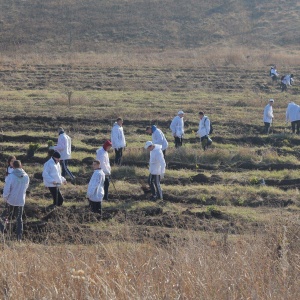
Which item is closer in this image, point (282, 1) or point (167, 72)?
point (167, 72)

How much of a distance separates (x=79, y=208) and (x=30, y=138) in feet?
27.0

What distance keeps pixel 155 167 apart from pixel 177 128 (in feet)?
17.8

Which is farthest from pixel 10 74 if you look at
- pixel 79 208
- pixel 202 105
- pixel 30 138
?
pixel 79 208

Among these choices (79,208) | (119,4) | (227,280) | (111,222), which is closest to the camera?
(227,280)

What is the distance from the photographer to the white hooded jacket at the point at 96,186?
13.2 metres

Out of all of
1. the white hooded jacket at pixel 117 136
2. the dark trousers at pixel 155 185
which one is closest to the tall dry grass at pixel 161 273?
the dark trousers at pixel 155 185

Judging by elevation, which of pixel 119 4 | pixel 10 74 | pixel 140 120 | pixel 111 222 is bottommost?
pixel 111 222

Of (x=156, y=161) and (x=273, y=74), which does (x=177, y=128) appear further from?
(x=273, y=74)

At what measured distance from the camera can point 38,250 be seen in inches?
342

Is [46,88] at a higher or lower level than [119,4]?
lower

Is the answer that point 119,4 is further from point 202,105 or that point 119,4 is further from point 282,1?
point 202,105

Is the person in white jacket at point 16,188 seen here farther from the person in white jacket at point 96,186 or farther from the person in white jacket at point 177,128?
the person in white jacket at point 177,128

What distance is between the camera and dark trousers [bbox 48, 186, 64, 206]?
14.2 metres

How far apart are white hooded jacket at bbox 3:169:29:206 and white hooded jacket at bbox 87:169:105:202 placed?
1809 mm
